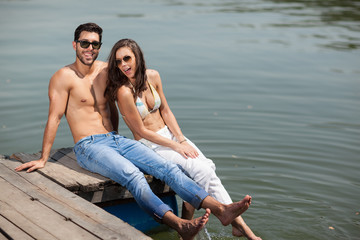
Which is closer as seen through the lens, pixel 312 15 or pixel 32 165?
pixel 32 165

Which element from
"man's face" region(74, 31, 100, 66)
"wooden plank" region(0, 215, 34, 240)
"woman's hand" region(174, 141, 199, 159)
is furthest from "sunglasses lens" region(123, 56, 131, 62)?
"wooden plank" region(0, 215, 34, 240)

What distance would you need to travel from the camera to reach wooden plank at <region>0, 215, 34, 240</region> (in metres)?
4.30

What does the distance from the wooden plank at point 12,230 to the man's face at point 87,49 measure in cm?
224

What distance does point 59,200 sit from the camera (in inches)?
200

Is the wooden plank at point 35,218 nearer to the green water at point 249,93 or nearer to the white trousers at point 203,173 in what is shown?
the white trousers at point 203,173

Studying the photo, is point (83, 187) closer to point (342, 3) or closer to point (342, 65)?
point (342, 65)

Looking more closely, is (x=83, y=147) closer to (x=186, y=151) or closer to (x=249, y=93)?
(x=186, y=151)

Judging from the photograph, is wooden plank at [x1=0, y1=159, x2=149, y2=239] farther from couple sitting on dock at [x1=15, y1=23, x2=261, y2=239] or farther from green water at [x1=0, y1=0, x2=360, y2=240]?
green water at [x1=0, y1=0, x2=360, y2=240]

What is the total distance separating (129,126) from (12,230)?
6.58ft

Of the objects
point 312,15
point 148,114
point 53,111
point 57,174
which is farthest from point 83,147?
point 312,15

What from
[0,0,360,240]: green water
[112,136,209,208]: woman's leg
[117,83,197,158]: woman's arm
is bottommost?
[0,0,360,240]: green water

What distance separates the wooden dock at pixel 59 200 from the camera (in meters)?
4.39

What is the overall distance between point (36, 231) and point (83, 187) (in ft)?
3.76

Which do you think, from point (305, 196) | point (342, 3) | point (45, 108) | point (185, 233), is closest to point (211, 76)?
point (45, 108)
